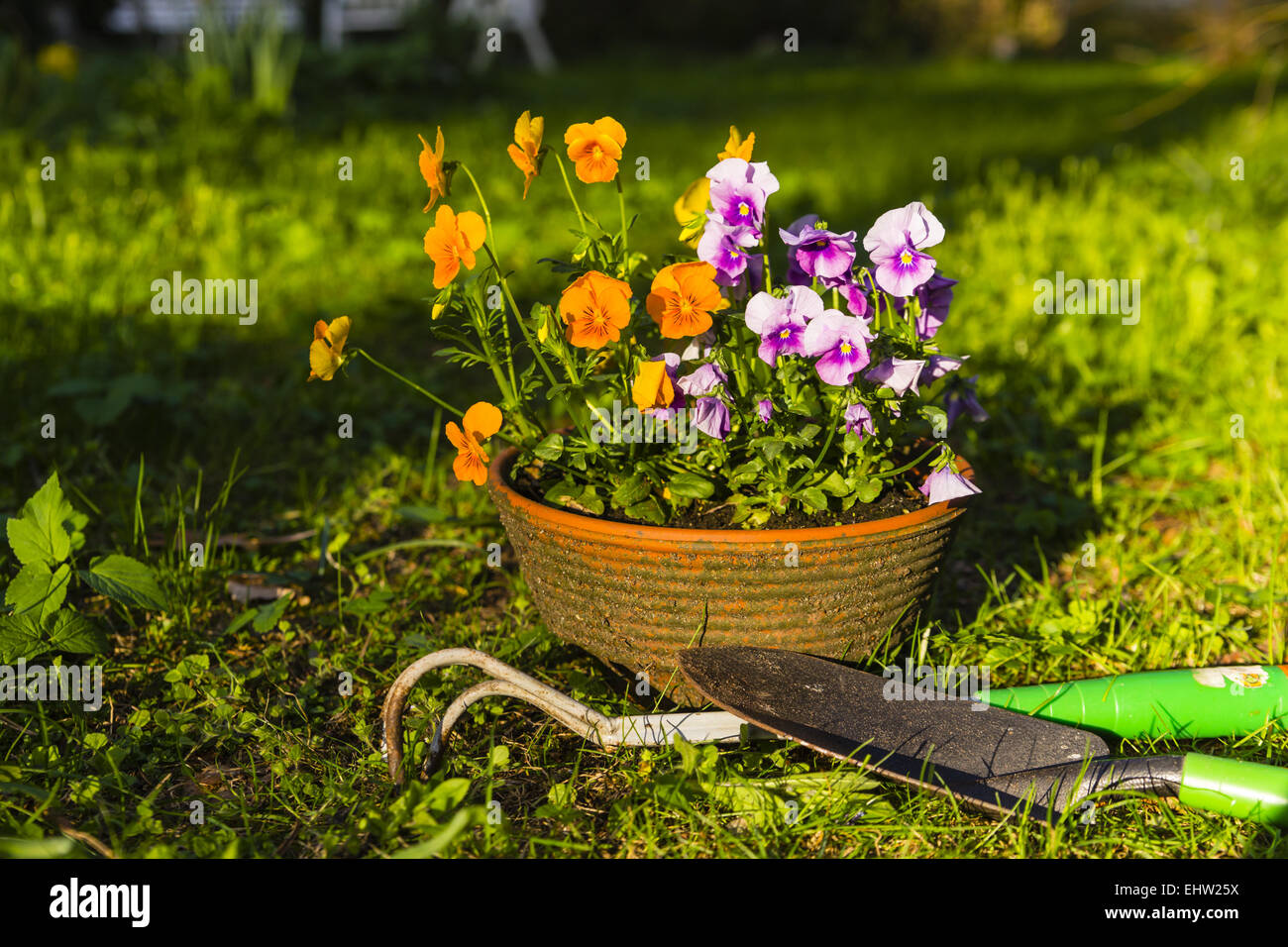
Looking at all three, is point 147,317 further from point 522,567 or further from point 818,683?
point 818,683

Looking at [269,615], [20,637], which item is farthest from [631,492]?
[20,637]

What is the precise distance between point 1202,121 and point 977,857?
302 inches

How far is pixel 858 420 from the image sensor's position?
1.65 m

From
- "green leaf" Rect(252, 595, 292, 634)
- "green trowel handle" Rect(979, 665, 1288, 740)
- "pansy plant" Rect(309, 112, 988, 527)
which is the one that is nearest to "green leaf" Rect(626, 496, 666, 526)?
"pansy plant" Rect(309, 112, 988, 527)

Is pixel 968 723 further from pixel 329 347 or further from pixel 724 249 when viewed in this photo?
pixel 329 347

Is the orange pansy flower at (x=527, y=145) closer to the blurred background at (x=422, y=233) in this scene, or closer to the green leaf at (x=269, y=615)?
the green leaf at (x=269, y=615)

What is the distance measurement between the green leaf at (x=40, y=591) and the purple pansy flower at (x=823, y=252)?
1.25 meters

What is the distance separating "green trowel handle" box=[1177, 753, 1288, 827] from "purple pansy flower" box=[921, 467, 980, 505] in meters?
0.46

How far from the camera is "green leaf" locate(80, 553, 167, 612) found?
6.15 ft

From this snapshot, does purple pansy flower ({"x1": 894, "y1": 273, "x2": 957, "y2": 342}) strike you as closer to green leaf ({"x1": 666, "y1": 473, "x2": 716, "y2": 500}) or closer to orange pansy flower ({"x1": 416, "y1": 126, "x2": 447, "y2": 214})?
green leaf ({"x1": 666, "y1": 473, "x2": 716, "y2": 500})

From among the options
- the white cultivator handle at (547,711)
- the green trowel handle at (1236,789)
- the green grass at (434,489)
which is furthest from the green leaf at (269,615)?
the green trowel handle at (1236,789)

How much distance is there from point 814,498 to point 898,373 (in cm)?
21

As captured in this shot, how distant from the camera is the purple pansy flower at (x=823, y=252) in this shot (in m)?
1.63

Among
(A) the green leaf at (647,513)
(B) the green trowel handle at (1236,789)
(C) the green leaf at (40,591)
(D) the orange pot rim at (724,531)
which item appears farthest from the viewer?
(C) the green leaf at (40,591)
